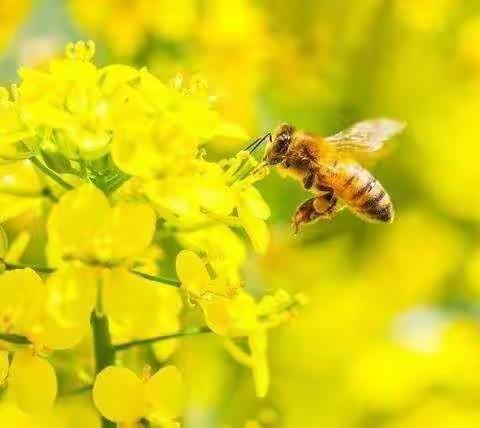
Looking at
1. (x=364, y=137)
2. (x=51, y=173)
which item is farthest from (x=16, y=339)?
(x=364, y=137)

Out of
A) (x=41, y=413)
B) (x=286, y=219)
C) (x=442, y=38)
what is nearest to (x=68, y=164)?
(x=41, y=413)

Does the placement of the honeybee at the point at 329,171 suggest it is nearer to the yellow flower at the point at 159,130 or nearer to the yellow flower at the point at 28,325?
the yellow flower at the point at 159,130

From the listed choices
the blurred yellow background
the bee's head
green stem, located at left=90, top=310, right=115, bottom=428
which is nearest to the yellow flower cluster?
green stem, located at left=90, top=310, right=115, bottom=428

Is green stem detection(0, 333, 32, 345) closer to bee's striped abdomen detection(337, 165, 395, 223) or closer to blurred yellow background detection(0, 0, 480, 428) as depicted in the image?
bee's striped abdomen detection(337, 165, 395, 223)

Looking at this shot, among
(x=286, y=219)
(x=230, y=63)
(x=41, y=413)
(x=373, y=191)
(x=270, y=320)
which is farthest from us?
(x=230, y=63)

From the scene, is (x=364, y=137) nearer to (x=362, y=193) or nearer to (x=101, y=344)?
(x=362, y=193)

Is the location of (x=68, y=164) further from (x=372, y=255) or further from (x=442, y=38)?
(x=442, y=38)
